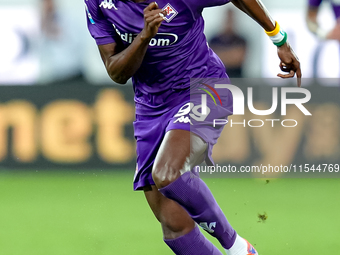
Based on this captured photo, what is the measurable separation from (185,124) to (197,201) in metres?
0.36

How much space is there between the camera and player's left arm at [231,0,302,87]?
2789mm

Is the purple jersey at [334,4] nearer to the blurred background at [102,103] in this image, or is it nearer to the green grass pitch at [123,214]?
the blurred background at [102,103]

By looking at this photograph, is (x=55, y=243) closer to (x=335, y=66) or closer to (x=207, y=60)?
(x=207, y=60)

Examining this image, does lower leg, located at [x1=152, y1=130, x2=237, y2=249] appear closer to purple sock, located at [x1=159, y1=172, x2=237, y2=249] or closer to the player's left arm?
purple sock, located at [x1=159, y1=172, x2=237, y2=249]

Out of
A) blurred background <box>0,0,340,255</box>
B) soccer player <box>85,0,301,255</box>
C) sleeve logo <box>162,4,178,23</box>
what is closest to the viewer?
soccer player <box>85,0,301,255</box>

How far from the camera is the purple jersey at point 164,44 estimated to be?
270cm

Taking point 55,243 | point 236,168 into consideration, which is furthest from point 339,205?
point 55,243

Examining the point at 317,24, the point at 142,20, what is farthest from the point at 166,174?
the point at 317,24

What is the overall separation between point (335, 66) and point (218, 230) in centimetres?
416

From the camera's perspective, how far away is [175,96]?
9.35 ft

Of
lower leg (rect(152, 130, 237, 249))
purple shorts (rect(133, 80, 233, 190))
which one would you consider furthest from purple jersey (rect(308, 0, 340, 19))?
lower leg (rect(152, 130, 237, 249))

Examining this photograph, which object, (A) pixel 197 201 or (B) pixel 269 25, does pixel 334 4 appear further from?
(A) pixel 197 201

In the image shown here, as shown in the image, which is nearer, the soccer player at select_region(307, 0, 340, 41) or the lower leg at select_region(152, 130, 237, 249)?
the lower leg at select_region(152, 130, 237, 249)

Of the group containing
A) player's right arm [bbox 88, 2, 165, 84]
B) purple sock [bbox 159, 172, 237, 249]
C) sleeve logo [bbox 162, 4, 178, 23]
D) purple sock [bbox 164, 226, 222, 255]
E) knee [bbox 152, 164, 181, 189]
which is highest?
sleeve logo [bbox 162, 4, 178, 23]
